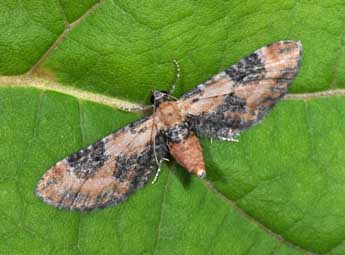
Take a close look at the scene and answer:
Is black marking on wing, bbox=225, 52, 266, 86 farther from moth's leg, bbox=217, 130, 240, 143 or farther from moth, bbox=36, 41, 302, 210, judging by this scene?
moth's leg, bbox=217, 130, 240, 143

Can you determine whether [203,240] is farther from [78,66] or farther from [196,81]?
[78,66]

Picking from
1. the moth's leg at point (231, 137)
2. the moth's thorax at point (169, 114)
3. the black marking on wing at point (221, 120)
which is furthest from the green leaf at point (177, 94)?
the moth's thorax at point (169, 114)

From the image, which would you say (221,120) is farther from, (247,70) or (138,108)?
(138,108)

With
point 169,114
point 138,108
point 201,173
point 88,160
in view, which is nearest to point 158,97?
point 138,108

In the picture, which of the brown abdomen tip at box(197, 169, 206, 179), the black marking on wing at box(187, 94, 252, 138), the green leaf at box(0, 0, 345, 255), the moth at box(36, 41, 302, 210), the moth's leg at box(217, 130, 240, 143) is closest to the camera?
the green leaf at box(0, 0, 345, 255)

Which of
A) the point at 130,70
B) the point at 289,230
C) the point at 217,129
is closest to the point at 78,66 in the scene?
the point at 130,70

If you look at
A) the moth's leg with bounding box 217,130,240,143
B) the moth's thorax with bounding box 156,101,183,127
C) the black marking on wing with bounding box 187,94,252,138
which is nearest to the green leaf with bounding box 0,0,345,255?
the moth's leg with bounding box 217,130,240,143
